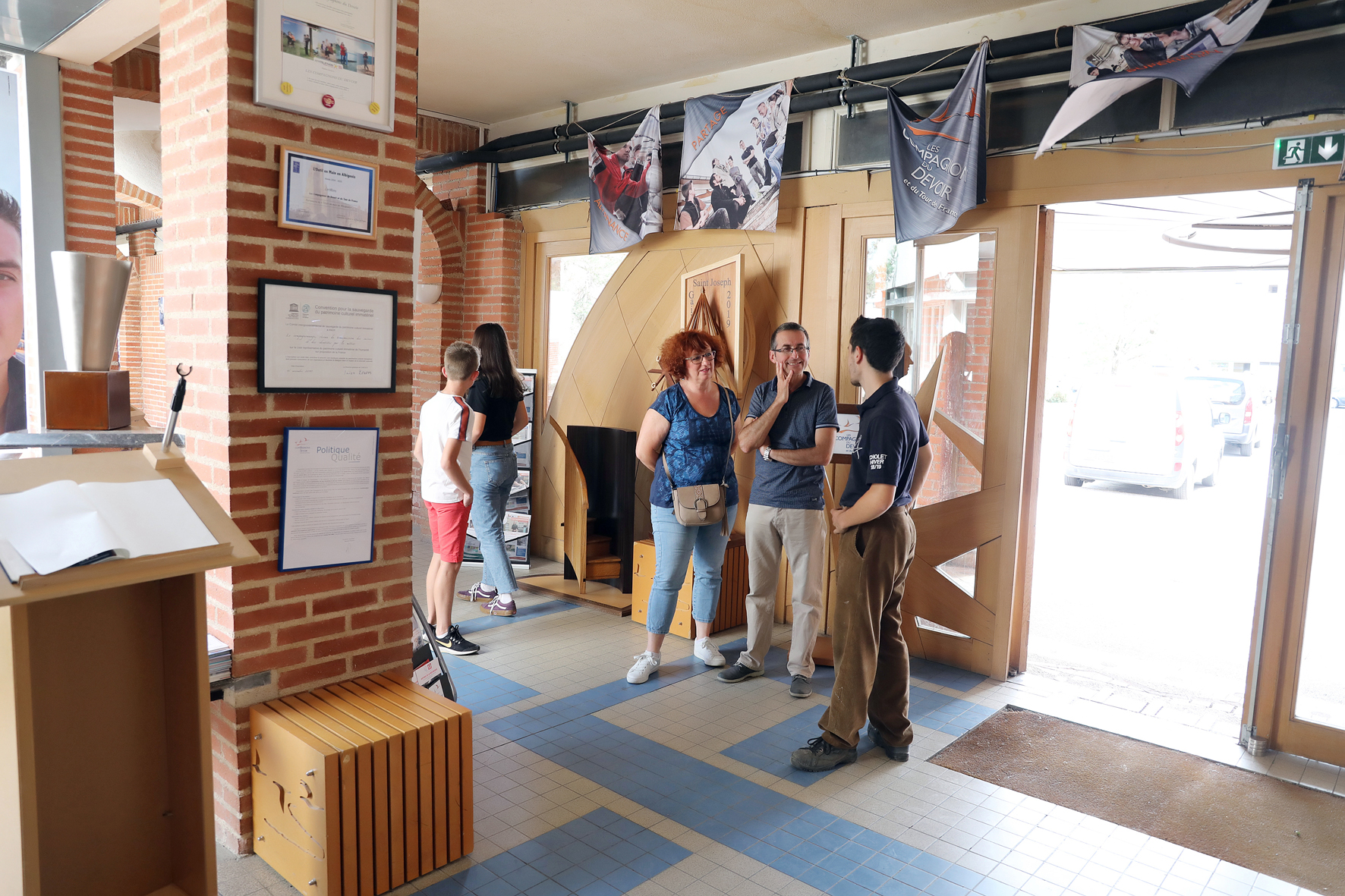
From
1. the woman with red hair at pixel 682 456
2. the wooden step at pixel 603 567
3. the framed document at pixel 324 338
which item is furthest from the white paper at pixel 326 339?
the wooden step at pixel 603 567

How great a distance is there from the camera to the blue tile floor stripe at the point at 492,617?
5379 millimetres

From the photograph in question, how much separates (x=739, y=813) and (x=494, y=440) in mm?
2786

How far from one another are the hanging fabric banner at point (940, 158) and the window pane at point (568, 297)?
2.47 meters

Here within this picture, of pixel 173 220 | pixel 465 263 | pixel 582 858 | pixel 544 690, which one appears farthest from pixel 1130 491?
pixel 173 220

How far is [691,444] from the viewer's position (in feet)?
14.3

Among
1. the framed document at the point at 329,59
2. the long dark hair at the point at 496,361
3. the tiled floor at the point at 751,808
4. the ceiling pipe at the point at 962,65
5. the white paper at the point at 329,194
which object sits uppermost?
the ceiling pipe at the point at 962,65

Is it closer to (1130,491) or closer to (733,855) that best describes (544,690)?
(733,855)

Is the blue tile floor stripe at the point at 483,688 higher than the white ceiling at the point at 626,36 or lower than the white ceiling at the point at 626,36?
lower

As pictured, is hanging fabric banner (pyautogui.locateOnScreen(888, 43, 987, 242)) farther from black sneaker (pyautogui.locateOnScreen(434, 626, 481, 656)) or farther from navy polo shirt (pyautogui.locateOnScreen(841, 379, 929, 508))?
black sneaker (pyautogui.locateOnScreen(434, 626, 481, 656))

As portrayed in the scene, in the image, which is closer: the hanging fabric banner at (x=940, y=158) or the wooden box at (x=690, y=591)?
the hanging fabric banner at (x=940, y=158)

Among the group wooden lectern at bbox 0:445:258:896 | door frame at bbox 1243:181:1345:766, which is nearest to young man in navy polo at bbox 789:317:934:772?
door frame at bbox 1243:181:1345:766

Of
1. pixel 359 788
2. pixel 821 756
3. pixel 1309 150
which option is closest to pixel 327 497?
pixel 359 788

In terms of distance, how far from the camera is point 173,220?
9.54 feet

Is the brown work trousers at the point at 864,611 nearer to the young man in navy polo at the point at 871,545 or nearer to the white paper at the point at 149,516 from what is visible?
the young man in navy polo at the point at 871,545
